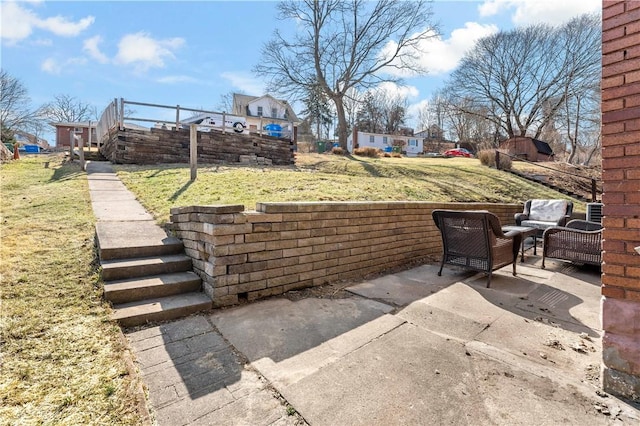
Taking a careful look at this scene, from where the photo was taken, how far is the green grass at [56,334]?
1734mm

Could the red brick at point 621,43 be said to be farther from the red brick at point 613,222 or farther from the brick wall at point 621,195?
the red brick at point 613,222

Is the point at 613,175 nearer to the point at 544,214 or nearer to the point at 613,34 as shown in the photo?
the point at 613,34

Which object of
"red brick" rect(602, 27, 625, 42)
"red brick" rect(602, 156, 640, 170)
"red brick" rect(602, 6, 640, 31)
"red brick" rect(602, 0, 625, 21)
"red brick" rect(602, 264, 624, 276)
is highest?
"red brick" rect(602, 0, 625, 21)

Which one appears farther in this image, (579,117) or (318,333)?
(579,117)

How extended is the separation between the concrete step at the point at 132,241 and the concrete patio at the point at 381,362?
3.84ft

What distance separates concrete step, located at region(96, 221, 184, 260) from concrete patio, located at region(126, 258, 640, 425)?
117cm

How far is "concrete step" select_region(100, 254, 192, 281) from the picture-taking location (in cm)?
314

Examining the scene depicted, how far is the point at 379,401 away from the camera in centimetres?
183

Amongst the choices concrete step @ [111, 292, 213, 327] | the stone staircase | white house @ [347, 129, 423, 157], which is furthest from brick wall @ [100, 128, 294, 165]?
white house @ [347, 129, 423, 157]

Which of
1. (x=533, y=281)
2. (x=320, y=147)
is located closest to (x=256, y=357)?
(x=533, y=281)

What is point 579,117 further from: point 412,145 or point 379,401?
point 379,401

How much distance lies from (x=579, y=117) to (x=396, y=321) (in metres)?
36.3

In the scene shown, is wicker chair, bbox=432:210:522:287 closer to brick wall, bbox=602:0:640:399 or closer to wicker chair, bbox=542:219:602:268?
wicker chair, bbox=542:219:602:268

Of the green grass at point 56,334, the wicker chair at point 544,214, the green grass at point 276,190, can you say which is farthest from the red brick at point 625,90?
the wicker chair at point 544,214
